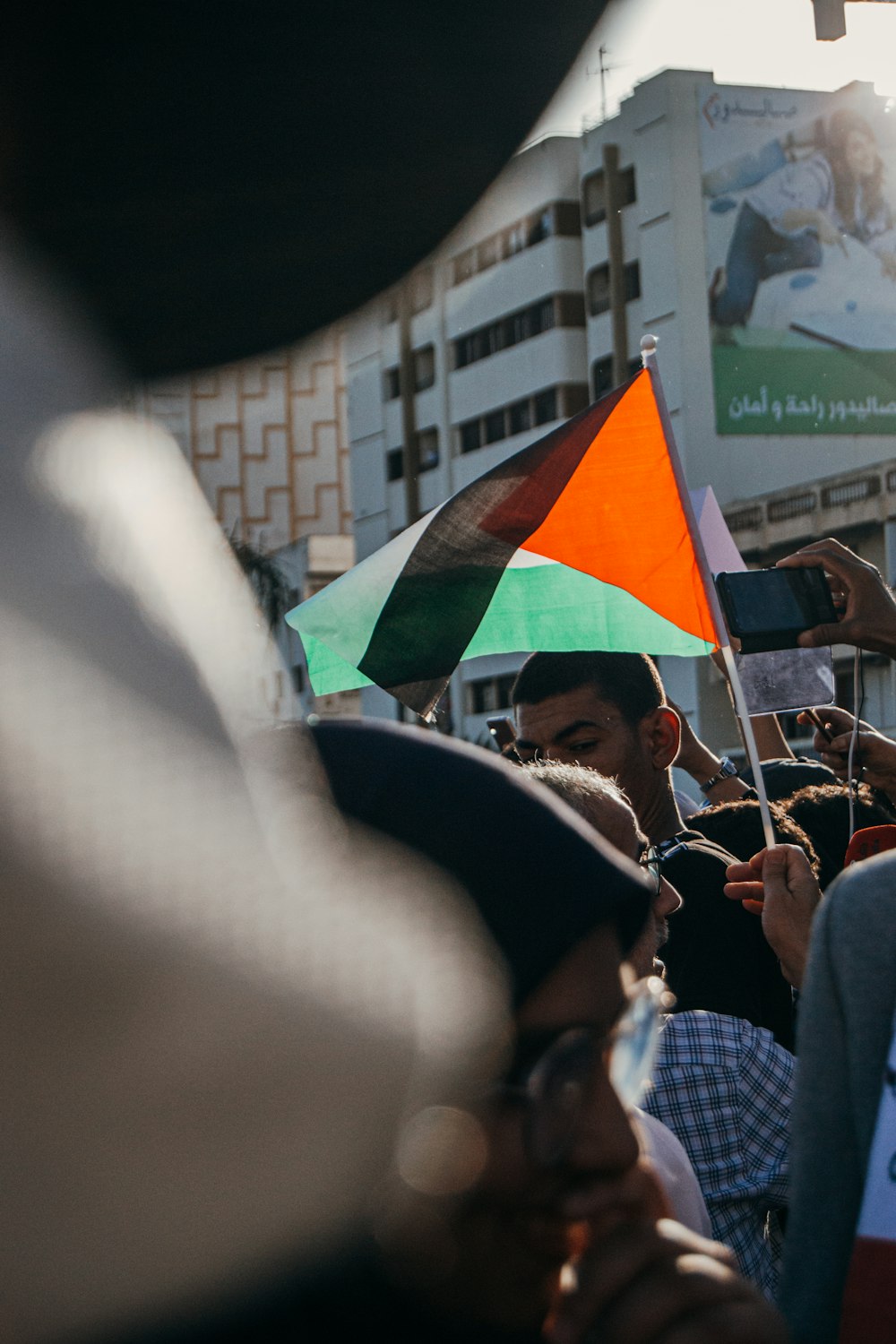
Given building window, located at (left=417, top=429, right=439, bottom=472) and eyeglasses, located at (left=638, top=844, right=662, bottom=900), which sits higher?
building window, located at (left=417, top=429, right=439, bottom=472)

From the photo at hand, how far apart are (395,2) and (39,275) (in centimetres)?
12

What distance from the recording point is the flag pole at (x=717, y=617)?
3.07 meters

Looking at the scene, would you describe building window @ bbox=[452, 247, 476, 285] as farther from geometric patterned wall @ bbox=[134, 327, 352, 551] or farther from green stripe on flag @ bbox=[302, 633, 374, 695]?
green stripe on flag @ bbox=[302, 633, 374, 695]

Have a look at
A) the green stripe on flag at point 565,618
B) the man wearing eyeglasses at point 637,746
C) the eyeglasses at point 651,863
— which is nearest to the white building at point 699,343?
the green stripe on flag at point 565,618

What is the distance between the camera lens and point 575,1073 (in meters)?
0.77

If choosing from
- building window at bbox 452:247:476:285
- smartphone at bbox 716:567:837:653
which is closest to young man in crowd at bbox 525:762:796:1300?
smartphone at bbox 716:567:837:653

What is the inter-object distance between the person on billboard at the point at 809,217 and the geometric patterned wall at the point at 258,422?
34.7 metres

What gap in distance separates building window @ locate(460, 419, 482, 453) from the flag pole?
112 feet

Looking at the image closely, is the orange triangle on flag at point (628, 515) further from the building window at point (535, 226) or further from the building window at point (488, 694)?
the building window at point (488, 694)

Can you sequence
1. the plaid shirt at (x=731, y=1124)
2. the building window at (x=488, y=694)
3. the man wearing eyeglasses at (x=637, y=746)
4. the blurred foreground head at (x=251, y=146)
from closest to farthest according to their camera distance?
the blurred foreground head at (x=251, y=146) < the plaid shirt at (x=731, y=1124) < the man wearing eyeglasses at (x=637, y=746) < the building window at (x=488, y=694)

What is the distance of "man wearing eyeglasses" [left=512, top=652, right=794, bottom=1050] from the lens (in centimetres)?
290

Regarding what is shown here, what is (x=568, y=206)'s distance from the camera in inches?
1383

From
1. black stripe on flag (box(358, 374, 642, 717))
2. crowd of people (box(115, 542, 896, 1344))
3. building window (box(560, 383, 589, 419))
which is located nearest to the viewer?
crowd of people (box(115, 542, 896, 1344))

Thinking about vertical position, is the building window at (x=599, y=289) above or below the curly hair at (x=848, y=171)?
below
